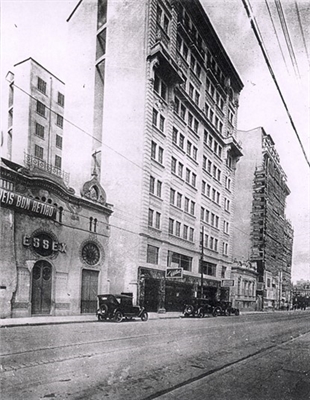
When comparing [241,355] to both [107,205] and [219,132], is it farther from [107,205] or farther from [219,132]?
[219,132]

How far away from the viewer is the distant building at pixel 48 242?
63.2 ft

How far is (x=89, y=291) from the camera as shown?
2445cm

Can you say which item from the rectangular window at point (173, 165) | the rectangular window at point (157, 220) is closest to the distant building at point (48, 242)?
the rectangular window at point (157, 220)

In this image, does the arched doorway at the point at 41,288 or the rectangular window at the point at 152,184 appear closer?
the arched doorway at the point at 41,288

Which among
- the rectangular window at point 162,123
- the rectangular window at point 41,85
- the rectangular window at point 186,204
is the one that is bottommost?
the rectangular window at point 186,204

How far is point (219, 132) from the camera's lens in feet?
142

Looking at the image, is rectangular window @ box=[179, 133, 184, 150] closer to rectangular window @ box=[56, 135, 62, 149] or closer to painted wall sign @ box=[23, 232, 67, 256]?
painted wall sign @ box=[23, 232, 67, 256]

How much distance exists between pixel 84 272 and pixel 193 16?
28.0 metres

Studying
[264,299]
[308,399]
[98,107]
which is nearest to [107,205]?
[98,107]

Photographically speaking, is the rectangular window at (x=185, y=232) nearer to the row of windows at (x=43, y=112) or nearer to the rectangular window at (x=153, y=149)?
the rectangular window at (x=153, y=149)

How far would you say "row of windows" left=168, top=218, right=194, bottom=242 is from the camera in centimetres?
3269

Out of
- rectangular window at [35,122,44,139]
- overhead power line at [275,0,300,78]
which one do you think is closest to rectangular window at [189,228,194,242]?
rectangular window at [35,122,44,139]

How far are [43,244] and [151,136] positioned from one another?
13.3 meters

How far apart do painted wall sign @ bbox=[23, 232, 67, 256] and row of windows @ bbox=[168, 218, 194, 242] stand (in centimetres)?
1231
